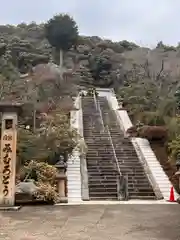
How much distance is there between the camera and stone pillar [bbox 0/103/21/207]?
9656 mm

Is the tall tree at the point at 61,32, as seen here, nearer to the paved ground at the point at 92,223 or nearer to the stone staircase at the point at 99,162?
the stone staircase at the point at 99,162

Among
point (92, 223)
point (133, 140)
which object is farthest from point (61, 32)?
point (92, 223)

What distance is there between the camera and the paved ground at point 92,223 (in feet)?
19.3

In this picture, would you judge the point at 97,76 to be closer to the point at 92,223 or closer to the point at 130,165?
→ the point at 130,165

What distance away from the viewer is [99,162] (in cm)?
1440

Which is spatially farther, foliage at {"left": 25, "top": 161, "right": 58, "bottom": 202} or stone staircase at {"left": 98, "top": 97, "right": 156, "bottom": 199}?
stone staircase at {"left": 98, "top": 97, "right": 156, "bottom": 199}

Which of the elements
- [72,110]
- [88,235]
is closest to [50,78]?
[72,110]

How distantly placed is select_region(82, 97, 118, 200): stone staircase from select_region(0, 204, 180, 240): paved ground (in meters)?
2.56

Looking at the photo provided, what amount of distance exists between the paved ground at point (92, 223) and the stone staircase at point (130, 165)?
2.57 m

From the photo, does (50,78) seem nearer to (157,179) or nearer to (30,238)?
(157,179)

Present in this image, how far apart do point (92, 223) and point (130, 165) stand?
7399 mm

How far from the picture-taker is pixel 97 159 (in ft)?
48.1

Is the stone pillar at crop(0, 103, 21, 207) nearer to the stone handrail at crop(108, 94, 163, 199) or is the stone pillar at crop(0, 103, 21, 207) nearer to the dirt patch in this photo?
the stone handrail at crop(108, 94, 163, 199)

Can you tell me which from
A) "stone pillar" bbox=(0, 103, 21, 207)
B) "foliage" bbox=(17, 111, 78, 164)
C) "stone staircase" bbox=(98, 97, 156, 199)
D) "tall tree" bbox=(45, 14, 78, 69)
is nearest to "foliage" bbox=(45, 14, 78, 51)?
"tall tree" bbox=(45, 14, 78, 69)
